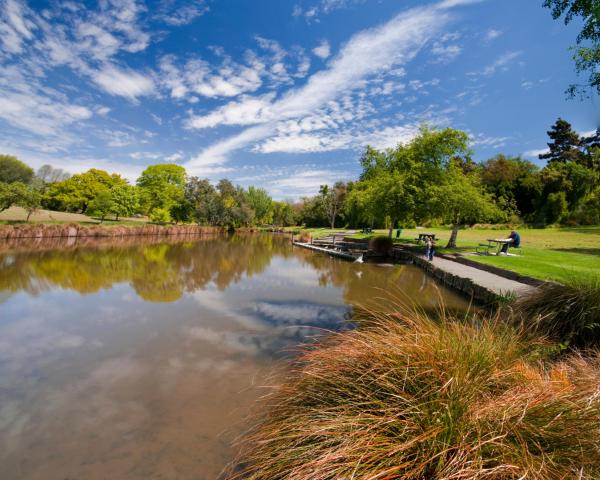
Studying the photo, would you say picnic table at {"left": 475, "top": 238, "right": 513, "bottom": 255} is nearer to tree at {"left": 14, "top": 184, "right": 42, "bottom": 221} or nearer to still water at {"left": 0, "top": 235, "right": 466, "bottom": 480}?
still water at {"left": 0, "top": 235, "right": 466, "bottom": 480}

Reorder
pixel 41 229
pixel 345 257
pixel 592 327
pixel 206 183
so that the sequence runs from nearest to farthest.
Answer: pixel 592 327 → pixel 345 257 → pixel 41 229 → pixel 206 183

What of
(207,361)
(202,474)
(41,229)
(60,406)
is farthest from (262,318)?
(41,229)

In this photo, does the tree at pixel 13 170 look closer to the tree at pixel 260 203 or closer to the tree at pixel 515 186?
the tree at pixel 260 203

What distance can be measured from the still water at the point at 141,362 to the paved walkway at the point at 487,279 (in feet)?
3.36

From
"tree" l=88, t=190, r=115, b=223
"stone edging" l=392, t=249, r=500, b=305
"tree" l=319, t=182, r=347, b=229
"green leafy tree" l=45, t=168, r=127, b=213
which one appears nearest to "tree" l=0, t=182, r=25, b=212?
"tree" l=88, t=190, r=115, b=223

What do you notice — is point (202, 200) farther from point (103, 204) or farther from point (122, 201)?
point (103, 204)

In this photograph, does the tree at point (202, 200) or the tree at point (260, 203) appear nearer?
the tree at point (202, 200)

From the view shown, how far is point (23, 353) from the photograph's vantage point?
570 centimetres

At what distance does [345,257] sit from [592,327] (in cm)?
1770

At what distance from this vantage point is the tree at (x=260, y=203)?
7081 cm

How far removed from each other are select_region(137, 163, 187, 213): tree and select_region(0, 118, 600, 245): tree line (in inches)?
7.6

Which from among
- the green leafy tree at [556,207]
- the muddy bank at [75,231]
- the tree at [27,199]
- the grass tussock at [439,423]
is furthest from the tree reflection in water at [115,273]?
the green leafy tree at [556,207]

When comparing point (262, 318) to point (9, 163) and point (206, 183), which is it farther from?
point (9, 163)

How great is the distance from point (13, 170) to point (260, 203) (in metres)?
48.6
